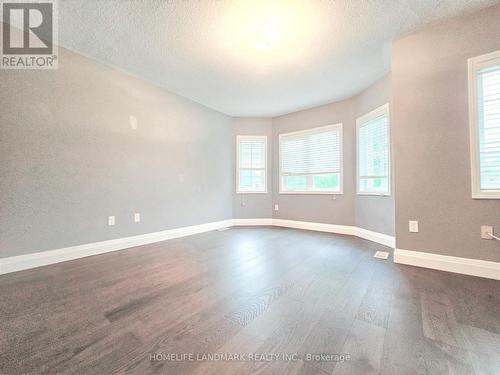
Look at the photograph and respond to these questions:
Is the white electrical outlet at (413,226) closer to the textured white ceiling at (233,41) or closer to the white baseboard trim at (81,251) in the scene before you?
the textured white ceiling at (233,41)

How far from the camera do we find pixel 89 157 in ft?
8.58

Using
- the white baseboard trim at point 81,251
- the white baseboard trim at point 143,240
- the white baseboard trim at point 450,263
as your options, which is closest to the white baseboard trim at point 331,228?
the white baseboard trim at point 143,240

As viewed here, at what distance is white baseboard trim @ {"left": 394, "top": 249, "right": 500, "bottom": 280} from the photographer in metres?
1.90

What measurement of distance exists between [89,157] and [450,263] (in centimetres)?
427

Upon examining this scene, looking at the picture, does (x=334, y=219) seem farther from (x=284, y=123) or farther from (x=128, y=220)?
(x=128, y=220)

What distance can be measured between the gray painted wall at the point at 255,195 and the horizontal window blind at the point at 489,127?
3375mm

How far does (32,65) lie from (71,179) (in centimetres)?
128

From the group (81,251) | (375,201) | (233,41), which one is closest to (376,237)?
(375,201)

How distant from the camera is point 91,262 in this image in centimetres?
235

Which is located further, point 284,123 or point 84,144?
point 284,123

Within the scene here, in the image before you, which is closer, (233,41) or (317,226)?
(233,41)

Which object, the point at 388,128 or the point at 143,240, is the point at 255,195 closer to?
the point at 143,240

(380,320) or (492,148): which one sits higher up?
(492,148)

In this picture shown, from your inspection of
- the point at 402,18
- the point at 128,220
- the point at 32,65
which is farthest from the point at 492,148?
the point at 32,65
